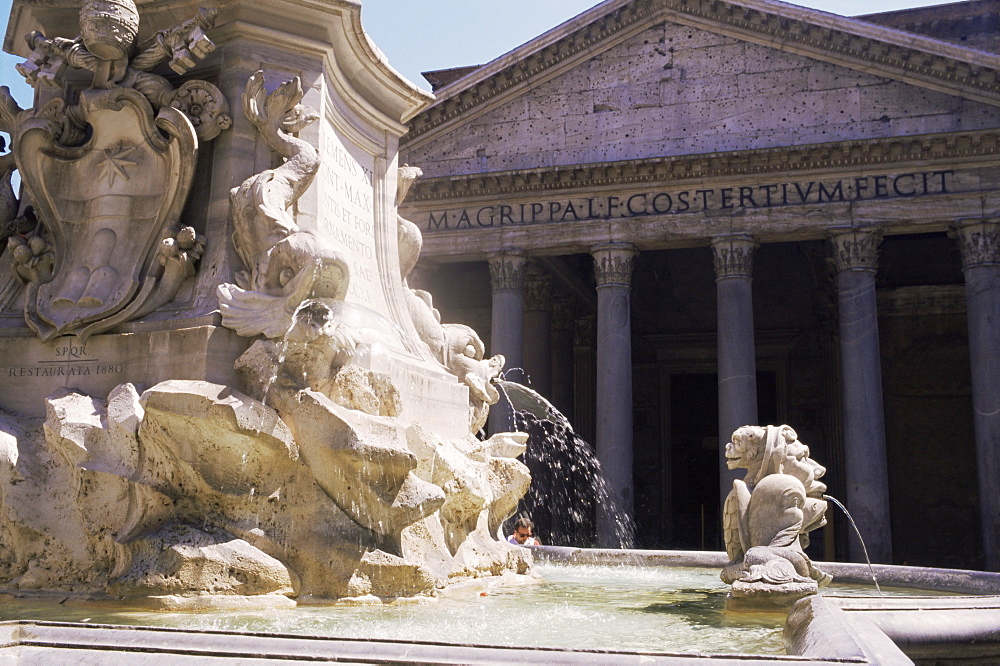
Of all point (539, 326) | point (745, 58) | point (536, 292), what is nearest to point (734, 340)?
point (539, 326)

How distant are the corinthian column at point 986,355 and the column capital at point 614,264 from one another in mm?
6276

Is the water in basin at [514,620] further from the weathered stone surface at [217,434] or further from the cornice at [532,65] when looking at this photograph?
the cornice at [532,65]

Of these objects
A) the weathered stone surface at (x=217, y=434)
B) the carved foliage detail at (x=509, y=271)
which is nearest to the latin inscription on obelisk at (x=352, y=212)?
the weathered stone surface at (x=217, y=434)

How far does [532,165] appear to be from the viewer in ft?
70.2

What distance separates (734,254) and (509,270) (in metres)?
4.64

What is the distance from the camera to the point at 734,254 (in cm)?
1962

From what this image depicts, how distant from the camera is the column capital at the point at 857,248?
19.0m

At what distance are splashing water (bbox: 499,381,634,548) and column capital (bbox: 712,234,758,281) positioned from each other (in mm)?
4587

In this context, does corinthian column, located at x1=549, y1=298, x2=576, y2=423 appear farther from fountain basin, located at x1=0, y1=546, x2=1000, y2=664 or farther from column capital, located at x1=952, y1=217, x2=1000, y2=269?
fountain basin, located at x1=0, y1=546, x2=1000, y2=664

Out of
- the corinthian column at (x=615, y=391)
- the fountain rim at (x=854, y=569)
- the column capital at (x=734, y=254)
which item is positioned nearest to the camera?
the fountain rim at (x=854, y=569)

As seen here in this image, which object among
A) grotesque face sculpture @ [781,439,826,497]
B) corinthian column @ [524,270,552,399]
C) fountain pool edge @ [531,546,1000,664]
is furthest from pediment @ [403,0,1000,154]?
fountain pool edge @ [531,546,1000,664]

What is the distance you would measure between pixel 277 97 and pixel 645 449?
23966 mm

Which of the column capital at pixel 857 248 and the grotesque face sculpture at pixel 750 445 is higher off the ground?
the column capital at pixel 857 248

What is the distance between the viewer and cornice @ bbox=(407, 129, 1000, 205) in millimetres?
18641
